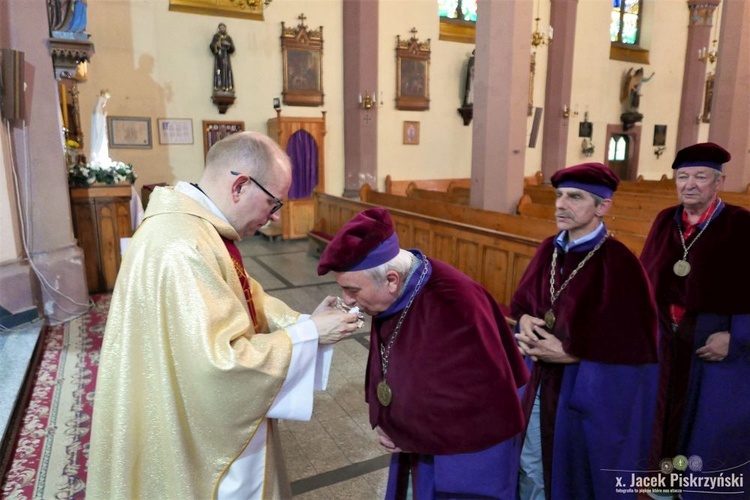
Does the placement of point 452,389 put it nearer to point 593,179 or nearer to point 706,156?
point 593,179

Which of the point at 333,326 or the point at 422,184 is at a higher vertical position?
the point at 333,326

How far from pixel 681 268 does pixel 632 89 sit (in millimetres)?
15431

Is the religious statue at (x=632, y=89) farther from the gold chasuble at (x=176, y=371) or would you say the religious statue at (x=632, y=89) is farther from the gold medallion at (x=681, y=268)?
the gold chasuble at (x=176, y=371)

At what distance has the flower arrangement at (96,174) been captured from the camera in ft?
21.3

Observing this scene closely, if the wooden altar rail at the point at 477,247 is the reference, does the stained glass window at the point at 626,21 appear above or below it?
above

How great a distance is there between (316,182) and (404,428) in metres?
10.5

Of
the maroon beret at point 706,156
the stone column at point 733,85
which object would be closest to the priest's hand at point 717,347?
the maroon beret at point 706,156

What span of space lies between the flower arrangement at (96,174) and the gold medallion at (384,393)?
625 cm

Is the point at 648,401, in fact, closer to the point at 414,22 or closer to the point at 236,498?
the point at 236,498

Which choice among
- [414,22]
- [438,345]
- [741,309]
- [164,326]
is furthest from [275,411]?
[414,22]

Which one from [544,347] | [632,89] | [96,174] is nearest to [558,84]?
[632,89]

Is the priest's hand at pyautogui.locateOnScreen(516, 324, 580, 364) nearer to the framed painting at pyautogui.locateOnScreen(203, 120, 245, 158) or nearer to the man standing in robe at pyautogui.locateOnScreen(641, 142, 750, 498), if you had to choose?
the man standing in robe at pyautogui.locateOnScreen(641, 142, 750, 498)

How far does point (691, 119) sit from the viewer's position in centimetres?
1540

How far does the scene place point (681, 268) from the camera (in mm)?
2611
